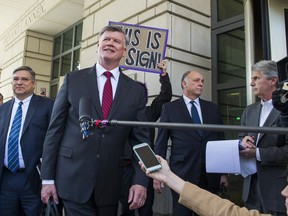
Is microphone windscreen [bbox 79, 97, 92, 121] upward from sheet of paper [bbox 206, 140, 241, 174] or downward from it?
upward

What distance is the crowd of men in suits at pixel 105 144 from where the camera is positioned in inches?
81.4

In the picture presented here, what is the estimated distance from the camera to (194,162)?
11.0 feet

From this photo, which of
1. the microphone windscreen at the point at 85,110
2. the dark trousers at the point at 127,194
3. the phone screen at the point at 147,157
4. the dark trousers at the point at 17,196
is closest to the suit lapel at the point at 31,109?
the dark trousers at the point at 17,196

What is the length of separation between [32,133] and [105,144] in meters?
1.39

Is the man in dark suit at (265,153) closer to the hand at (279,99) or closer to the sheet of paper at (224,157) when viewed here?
the sheet of paper at (224,157)

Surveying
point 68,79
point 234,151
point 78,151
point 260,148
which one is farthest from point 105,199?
point 260,148

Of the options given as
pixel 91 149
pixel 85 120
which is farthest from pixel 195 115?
pixel 85 120

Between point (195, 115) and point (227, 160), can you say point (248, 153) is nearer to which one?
point (227, 160)

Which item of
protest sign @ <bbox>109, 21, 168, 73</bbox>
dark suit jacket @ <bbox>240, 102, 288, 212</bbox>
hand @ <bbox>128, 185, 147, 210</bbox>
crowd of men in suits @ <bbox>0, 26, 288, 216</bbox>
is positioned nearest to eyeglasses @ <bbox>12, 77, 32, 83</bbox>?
crowd of men in suits @ <bbox>0, 26, 288, 216</bbox>

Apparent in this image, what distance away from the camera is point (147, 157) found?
1443mm

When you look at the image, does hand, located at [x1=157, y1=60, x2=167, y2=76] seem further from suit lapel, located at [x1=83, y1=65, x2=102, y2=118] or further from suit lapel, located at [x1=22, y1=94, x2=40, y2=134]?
suit lapel, located at [x1=83, y1=65, x2=102, y2=118]

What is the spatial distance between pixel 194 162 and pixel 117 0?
4.33 meters

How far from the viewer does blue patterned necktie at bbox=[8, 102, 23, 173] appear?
3.05m

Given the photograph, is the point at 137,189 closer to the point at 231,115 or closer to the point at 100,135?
the point at 100,135
